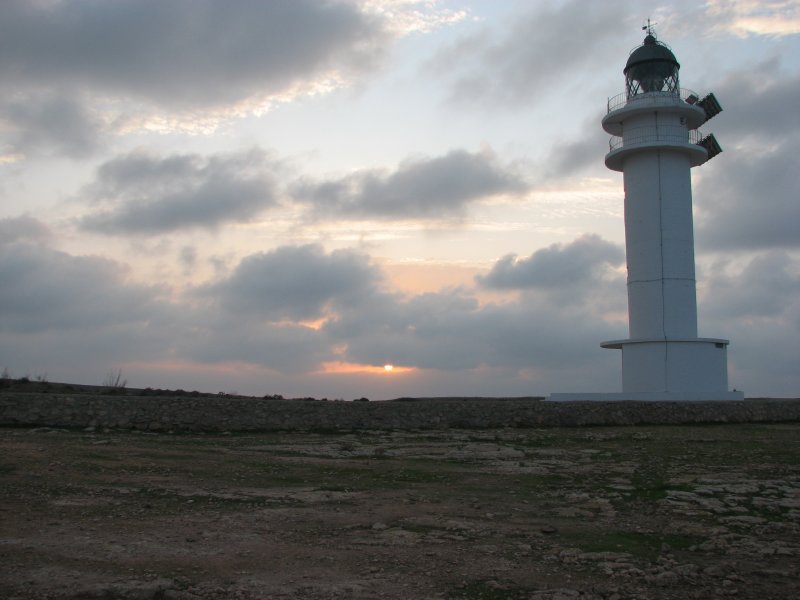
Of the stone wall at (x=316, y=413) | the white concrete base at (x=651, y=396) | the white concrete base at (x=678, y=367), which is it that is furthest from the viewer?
the white concrete base at (x=678, y=367)

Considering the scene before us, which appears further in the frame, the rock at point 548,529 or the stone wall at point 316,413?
the stone wall at point 316,413

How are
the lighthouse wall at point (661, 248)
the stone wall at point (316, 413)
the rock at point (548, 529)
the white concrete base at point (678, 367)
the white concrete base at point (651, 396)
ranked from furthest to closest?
1. the lighthouse wall at point (661, 248)
2. the white concrete base at point (678, 367)
3. the white concrete base at point (651, 396)
4. the stone wall at point (316, 413)
5. the rock at point (548, 529)

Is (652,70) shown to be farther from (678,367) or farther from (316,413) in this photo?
(316,413)

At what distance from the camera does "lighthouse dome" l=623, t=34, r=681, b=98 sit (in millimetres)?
27859

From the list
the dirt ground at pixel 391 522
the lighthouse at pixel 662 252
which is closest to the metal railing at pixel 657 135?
the lighthouse at pixel 662 252

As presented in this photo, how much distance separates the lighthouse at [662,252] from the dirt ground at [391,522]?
1128 centimetres

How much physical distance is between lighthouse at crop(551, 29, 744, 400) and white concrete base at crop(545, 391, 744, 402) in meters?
0.04

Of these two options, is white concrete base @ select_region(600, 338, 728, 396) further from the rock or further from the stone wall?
the rock

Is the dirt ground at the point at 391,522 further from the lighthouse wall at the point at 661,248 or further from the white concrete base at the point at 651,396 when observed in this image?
the lighthouse wall at the point at 661,248

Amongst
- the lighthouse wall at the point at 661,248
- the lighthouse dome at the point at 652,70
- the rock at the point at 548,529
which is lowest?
the rock at the point at 548,529

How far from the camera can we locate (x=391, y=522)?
8.12 m

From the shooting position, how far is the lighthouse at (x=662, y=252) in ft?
82.1

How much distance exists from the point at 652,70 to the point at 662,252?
7.86m

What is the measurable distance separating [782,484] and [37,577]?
32.8 feet
